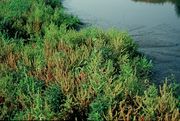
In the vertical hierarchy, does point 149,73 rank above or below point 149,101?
below

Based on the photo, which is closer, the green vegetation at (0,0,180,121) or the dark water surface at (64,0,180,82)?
the green vegetation at (0,0,180,121)

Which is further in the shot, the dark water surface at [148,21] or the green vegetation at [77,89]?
the dark water surface at [148,21]

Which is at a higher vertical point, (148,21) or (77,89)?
(77,89)

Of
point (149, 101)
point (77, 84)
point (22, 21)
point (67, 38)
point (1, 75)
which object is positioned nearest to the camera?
point (149, 101)

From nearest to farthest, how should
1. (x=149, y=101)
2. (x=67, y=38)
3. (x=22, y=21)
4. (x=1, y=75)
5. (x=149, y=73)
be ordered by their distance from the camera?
1. (x=149, y=101)
2. (x=1, y=75)
3. (x=149, y=73)
4. (x=67, y=38)
5. (x=22, y=21)

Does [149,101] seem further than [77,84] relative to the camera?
No

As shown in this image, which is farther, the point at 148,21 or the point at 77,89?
the point at 148,21

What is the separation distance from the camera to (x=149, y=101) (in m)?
5.75

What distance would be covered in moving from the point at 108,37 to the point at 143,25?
438 cm

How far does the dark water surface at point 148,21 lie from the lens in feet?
34.9

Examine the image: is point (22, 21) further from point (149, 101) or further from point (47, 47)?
point (149, 101)

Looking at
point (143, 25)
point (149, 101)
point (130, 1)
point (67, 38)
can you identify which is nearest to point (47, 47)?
point (67, 38)

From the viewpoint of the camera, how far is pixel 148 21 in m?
→ 15.5

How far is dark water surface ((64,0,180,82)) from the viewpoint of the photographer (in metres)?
10.6
